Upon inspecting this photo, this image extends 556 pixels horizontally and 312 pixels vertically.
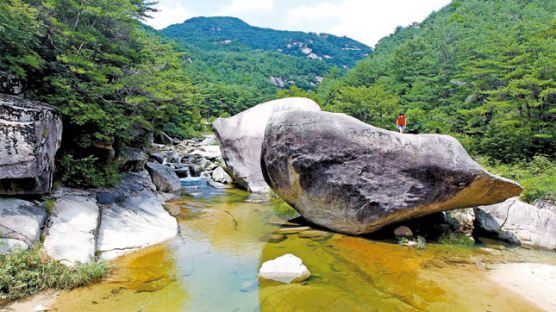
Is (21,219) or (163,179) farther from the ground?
(21,219)

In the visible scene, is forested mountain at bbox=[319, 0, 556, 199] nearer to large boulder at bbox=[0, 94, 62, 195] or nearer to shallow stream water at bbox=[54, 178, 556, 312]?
shallow stream water at bbox=[54, 178, 556, 312]

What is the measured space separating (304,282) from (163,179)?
10.7 m

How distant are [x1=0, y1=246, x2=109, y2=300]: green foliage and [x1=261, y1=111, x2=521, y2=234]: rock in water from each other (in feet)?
18.2

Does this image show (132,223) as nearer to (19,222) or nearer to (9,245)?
(19,222)

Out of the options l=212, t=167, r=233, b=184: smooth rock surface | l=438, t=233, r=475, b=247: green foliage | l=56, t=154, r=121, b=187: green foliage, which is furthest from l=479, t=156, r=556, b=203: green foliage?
l=56, t=154, r=121, b=187: green foliage

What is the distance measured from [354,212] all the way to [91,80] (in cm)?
899

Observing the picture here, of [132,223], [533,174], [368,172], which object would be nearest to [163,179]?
[132,223]

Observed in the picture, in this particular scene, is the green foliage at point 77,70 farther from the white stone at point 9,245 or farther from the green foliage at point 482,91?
the green foliage at point 482,91

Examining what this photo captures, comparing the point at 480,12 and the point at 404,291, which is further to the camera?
the point at 480,12

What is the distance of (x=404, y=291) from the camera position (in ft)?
19.0

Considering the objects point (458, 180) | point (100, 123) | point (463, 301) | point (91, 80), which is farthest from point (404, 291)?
point (91, 80)

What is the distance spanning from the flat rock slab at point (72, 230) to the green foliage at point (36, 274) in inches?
12.4

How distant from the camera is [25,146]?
6.58m

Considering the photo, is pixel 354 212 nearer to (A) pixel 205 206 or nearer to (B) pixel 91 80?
(A) pixel 205 206
